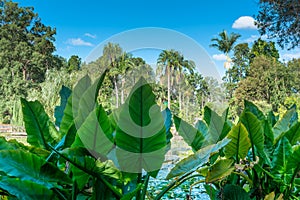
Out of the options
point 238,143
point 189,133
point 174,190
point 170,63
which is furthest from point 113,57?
point 174,190

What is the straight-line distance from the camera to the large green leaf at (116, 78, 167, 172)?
15.7 inches

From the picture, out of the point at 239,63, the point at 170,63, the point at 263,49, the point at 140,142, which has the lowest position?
the point at 140,142

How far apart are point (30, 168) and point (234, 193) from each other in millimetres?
368

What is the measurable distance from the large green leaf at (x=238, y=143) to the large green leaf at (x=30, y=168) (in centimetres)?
30

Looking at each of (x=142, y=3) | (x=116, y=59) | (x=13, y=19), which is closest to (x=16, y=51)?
(x=13, y=19)

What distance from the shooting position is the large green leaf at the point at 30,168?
15.7 inches

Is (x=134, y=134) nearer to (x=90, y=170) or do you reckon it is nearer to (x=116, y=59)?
(x=90, y=170)

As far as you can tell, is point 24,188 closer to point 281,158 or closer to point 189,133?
point 189,133

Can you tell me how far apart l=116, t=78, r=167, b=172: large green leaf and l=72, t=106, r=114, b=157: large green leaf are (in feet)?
0.06

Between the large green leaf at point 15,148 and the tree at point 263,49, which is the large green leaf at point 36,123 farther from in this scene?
the tree at point 263,49

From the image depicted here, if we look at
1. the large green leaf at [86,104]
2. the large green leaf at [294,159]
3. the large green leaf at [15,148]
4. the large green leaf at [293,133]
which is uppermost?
the large green leaf at [86,104]

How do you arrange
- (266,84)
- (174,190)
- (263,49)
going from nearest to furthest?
(174,190) < (266,84) < (263,49)

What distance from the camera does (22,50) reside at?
14922mm

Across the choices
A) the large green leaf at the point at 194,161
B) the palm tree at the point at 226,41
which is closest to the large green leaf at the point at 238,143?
the large green leaf at the point at 194,161
